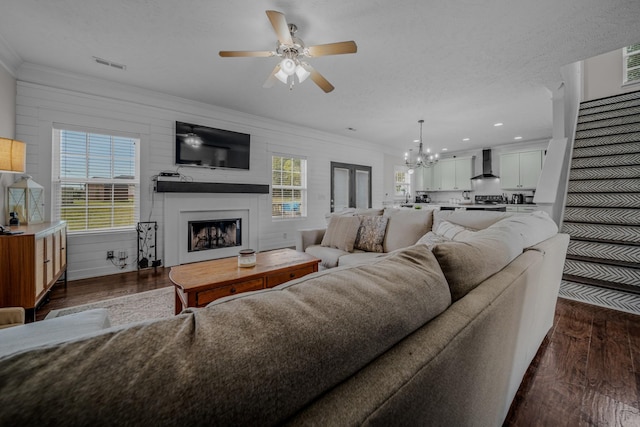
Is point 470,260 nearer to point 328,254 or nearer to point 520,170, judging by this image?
point 328,254

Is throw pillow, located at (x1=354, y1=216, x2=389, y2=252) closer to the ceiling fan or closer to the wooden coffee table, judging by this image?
the wooden coffee table

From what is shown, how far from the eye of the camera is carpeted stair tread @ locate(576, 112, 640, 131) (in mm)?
3682

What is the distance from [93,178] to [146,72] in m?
1.60

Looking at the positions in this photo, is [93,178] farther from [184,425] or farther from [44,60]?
[184,425]

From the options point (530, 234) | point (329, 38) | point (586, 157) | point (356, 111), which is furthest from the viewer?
point (356, 111)

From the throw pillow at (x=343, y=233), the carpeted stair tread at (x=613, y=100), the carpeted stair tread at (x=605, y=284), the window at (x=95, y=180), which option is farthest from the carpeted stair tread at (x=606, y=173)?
the window at (x=95, y=180)

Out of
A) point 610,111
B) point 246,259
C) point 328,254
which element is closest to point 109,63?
point 246,259

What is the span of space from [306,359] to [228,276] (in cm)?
174

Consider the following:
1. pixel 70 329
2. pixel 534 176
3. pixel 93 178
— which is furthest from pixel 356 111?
pixel 534 176

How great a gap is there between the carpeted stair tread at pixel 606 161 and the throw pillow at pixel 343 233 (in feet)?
11.2

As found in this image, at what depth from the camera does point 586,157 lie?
3.63 m

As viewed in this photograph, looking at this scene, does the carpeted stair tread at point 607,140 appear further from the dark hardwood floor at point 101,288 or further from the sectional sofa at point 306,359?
the dark hardwood floor at point 101,288

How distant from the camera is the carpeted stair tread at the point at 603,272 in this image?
2396 mm

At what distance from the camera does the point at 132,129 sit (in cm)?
360
